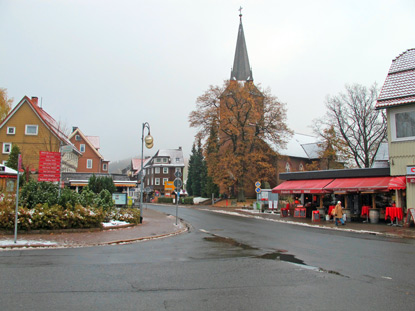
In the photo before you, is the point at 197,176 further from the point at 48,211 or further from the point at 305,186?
the point at 48,211

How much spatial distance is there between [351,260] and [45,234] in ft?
38.6

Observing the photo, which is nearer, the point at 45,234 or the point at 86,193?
the point at 45,234

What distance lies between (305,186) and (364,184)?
518 centimetres

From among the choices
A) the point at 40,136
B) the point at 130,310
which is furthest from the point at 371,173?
the point at 40,136

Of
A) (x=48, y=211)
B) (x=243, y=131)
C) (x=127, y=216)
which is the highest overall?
(x=243, y=131)

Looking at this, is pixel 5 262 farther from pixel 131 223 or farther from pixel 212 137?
pixel 212 137

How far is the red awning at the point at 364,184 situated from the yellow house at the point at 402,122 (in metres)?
0.80

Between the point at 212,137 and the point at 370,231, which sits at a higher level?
the point at 212,137

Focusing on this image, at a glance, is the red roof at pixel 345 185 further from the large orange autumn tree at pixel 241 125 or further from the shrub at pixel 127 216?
the large orange autumn tree at pixel 241 125

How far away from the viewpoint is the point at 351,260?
9.95 m

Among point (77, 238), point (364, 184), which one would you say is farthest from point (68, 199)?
point (364, 184)

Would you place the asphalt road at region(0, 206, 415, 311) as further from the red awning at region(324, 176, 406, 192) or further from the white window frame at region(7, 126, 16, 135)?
the white window frame at region(7, 126, 16, 135)

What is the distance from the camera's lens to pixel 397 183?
21.6m

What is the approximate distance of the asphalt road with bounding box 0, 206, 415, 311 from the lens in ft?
19.4
